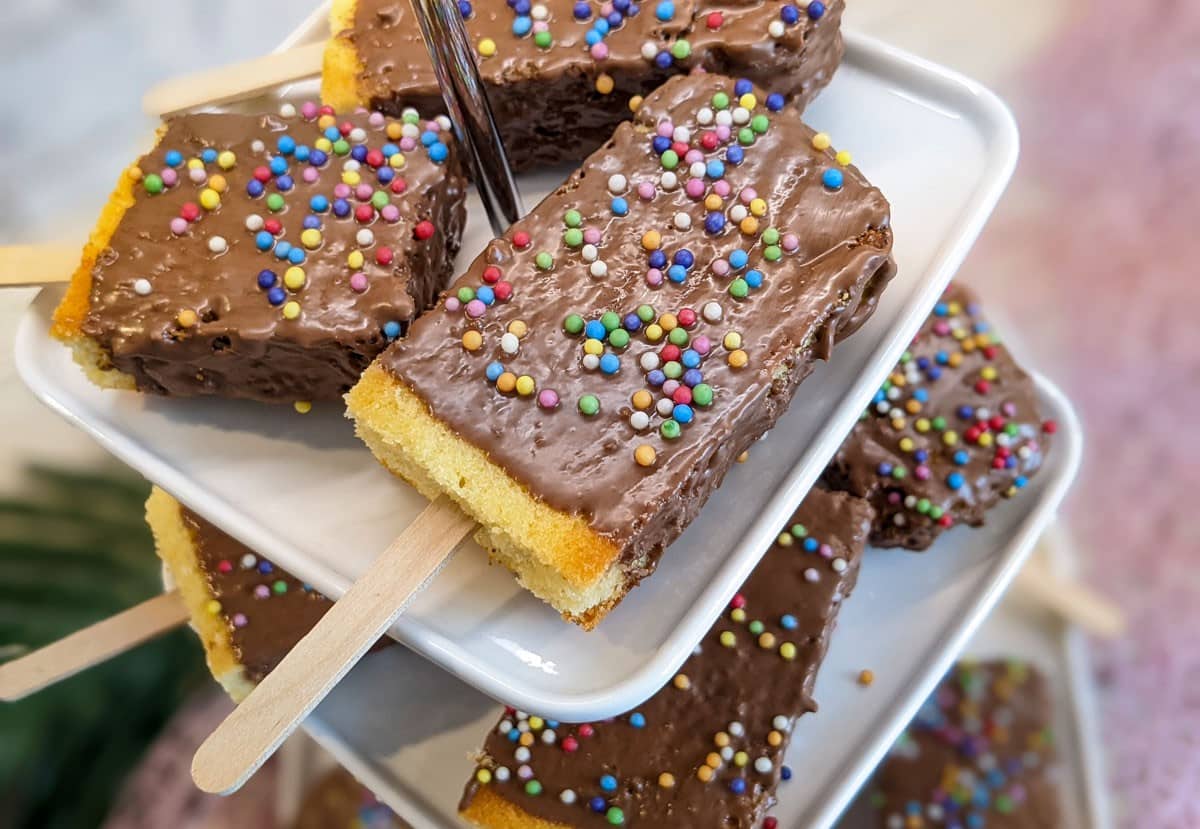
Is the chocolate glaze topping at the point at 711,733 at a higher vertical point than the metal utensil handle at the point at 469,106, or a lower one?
lower

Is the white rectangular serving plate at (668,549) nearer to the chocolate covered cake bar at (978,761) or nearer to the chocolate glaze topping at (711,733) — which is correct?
the chocolate glaze topping at (711,733)

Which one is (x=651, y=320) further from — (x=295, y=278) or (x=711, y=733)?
(x=711, y=733)

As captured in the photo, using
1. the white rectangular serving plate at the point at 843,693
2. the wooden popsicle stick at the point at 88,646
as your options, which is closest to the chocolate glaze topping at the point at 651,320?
the white rectangular serving plate at the point at 843,693

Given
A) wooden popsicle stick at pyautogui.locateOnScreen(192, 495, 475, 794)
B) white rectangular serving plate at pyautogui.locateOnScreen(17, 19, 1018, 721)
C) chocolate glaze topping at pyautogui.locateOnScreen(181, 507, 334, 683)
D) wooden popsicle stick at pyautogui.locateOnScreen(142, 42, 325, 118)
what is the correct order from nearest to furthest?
wooden popsicle stick at pyautogui.locateOnScreen(192, 495, 475, 794)
white rectangular serving plate at pyautogui.locateOnScreen(17, 19, 1018, 721)
wooden popsicle stick at pyautogui.locateOnScreen(142, 42, 325, 118)
chocolate glaze topping at pyautogui.locateOnScreen(181, 507, 334, 683)

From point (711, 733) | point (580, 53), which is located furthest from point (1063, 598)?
point (580, 53)

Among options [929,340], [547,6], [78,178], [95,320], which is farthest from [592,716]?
[78,178]

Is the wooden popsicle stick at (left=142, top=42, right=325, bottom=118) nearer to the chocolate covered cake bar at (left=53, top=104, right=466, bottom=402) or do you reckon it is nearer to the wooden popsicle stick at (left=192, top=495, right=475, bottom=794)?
the chocolate covered cake bar at (left=53, top=104, right=466, bottom=402)

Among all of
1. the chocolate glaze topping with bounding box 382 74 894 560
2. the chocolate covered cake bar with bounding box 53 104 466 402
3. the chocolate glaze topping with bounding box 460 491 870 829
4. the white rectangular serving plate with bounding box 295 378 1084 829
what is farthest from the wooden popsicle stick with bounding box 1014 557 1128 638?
the chocolate covered cake bar with bounding box 53 104 466 402
